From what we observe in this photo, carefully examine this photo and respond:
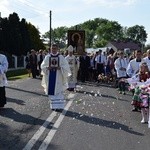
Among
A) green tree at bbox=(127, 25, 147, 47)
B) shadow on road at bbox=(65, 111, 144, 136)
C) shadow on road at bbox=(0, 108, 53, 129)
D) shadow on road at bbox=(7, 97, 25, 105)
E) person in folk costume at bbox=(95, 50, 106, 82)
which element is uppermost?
green tree at bbox=(127, 25, 147, 47)

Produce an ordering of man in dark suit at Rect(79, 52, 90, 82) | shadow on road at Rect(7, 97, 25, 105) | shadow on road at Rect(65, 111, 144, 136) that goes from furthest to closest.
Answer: man in dark suit at Rect(79, 52, 90, 82) < shadow on road at Rect(7, 97, 25, 105) < shadow on road at Rect(65, 111, 144, 136)

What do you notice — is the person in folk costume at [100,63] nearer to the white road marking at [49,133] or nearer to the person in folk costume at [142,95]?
the white road marking at [49,133]

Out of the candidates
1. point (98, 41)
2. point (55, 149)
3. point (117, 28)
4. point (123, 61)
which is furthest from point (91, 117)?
point (117, 28)

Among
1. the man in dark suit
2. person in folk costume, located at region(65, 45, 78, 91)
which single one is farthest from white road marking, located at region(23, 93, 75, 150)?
the man in dark suit

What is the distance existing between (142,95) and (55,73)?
365cm

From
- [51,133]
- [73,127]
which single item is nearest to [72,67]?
[73,127]

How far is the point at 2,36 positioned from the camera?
186ft

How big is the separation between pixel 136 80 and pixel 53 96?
108 inches

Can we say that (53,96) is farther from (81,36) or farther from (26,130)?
(81,36)

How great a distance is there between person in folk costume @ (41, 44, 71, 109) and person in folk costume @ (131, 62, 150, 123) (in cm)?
244

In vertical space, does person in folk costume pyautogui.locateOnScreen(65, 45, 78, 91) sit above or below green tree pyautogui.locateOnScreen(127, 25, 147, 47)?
below

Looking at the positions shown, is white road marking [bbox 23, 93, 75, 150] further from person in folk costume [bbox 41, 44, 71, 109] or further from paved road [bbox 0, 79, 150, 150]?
person in folk costume [bbox 41, 44, 71, 109]

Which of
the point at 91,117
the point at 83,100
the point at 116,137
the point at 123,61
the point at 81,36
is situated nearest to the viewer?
the point at 116,137

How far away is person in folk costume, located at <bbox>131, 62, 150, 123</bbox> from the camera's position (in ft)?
38.6
